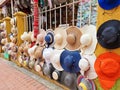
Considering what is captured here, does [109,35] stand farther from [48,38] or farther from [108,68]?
[48,38]

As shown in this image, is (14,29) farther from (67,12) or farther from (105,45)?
(105,45)

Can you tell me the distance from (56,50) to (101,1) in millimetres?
1279

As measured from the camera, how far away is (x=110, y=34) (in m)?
1.81

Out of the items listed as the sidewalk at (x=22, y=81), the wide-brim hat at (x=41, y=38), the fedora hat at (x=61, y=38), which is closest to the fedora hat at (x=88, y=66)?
the fedora hat at (x=61, y=38)

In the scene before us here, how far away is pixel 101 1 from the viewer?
1.88 m

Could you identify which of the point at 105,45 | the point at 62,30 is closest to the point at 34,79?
the point at 62,30

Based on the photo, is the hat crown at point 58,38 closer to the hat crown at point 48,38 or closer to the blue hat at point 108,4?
the hat crown at point 48,38

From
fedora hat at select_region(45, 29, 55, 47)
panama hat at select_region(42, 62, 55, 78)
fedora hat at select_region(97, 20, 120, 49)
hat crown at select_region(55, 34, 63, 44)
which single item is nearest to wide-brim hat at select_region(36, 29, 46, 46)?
fedora hat at select_region(45, 29, 55, 47)

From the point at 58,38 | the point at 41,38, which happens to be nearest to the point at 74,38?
the point at 58,38

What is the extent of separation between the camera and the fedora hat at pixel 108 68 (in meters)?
1.84

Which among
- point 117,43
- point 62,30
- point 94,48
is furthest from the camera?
point 62,30

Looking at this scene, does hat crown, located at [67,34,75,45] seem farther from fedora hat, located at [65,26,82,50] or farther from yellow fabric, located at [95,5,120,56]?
yellow fabric, located at [95,5,120,56]

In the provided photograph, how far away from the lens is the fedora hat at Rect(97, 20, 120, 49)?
1.79 meters

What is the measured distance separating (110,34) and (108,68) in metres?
0.37
